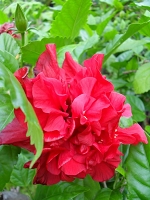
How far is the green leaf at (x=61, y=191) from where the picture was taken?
626 mm

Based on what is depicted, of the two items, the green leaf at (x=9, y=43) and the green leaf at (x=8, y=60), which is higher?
the green leaf at (x=8, y=60)

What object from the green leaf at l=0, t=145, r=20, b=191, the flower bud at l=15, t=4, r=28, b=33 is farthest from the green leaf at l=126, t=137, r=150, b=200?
the flower bud at l=15, t=4, r=28, b=33

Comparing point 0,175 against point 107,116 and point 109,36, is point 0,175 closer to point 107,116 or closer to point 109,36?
point 107,116

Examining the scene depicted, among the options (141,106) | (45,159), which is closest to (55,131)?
(45,159)

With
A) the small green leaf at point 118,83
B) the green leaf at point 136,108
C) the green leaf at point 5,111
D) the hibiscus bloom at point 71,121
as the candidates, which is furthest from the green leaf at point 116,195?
the small green leaf at point 118,83

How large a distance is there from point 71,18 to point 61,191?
35 cm

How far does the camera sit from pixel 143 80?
35.2 inches

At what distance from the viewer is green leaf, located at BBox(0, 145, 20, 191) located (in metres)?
0.59

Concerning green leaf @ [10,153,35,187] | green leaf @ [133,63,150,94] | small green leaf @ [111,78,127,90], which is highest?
green leaf @ [133,63,150,94]

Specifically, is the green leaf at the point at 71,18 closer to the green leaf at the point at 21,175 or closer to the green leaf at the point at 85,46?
the green leaf at the point at 85,46

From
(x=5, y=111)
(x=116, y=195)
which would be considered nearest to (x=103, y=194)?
(x=116, y=195)

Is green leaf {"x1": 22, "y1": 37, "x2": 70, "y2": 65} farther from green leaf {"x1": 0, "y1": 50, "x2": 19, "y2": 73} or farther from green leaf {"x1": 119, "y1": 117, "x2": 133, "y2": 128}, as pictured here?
green leaf {"x1": 119, "y1": 117, "x2": 133, "y2": 128}

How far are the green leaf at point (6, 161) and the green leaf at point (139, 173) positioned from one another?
0.20 metres

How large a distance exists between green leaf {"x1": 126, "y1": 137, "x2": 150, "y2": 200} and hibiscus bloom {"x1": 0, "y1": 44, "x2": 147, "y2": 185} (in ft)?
0.24
